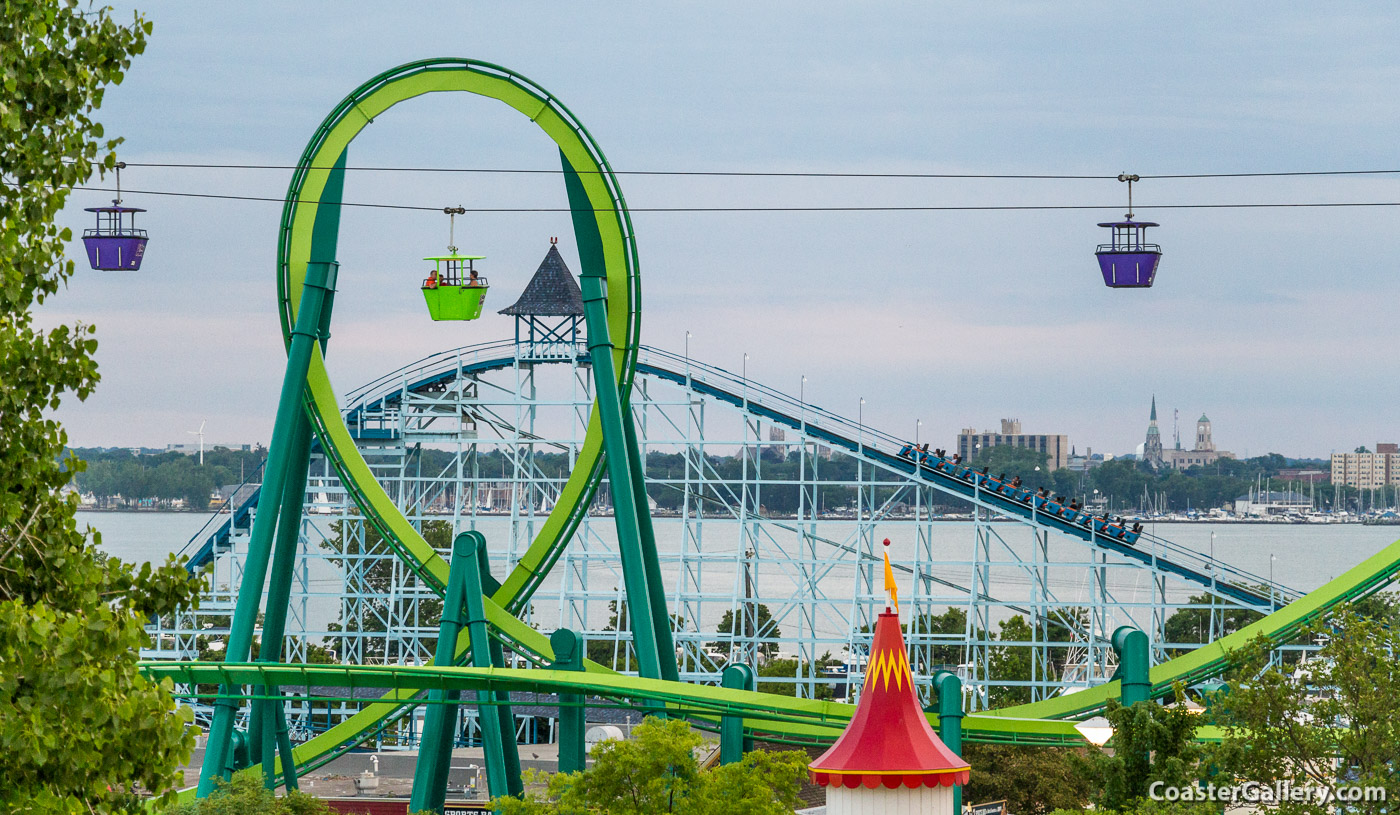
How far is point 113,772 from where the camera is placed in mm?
4934

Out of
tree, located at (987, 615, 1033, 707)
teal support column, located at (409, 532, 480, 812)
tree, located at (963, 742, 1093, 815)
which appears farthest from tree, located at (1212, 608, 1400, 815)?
tree, located at (987, 615, 1033, 707)

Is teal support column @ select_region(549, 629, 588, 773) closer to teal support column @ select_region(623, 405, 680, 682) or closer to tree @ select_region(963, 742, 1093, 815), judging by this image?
teal support column @ select_region(623, 405, 680, 682)

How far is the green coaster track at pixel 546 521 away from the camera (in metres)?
12.5

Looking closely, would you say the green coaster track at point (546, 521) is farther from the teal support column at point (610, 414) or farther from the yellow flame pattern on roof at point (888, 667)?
the yellow flame pattern on roof at point (888, 667)

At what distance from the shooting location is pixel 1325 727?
403 inches

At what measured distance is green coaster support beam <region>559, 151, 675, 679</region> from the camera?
13438 mm

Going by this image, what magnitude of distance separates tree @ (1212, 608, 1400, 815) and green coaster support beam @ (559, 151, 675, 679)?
4.82m

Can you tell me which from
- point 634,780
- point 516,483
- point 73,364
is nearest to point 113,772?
point 73,364

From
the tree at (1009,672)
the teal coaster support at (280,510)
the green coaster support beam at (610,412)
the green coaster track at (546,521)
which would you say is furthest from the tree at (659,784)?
the tree at (1009,672)

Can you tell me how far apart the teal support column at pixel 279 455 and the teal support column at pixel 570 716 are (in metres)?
2.49

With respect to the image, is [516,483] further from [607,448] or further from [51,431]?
[51,431]

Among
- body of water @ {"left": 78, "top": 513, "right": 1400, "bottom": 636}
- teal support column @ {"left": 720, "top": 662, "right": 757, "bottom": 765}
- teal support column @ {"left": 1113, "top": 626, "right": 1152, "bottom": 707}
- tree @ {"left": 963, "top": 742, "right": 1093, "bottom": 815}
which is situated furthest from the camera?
body of water @ {"left": 78, "top": 513, "right": 1400, "bottom": 636}

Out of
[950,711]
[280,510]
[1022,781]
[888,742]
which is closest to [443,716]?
[280,510]

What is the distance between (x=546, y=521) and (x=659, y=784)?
342 centimetres
